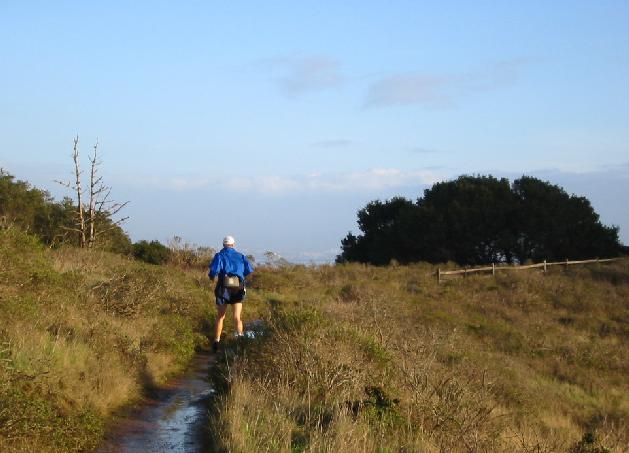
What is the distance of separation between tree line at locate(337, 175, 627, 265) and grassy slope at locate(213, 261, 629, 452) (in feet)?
57.9

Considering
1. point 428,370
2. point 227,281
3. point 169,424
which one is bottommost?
point 169,424

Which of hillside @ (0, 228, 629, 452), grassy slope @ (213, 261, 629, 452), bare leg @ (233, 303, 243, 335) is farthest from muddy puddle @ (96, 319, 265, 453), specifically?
bare leg @ (233, 303, 243, 335)

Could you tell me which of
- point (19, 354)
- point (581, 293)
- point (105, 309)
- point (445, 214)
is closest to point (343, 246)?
point (445, 214)

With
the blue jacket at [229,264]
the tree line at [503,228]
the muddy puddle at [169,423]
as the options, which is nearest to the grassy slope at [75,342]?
the muddy puddle at [169,423]

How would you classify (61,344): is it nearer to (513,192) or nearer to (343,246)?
(513,192)

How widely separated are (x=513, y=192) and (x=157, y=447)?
52.4 metres

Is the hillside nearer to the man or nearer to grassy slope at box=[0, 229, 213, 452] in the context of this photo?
grassy slope at box=[0, 229, 213, 452]

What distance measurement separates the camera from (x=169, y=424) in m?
7.82

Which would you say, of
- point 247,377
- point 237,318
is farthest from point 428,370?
point 237,318

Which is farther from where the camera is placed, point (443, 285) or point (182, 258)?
point (443, 285)

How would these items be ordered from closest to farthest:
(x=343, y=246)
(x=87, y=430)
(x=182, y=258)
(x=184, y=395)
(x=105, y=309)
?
(x=87, y=430), (x=184, y=395), (x=105, y=309), (x=182, y=258), (x=343, y=246)

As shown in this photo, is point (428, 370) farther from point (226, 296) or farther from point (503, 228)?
point (503, 228)

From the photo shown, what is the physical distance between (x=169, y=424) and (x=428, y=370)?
313cm

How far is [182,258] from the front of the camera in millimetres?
30766
